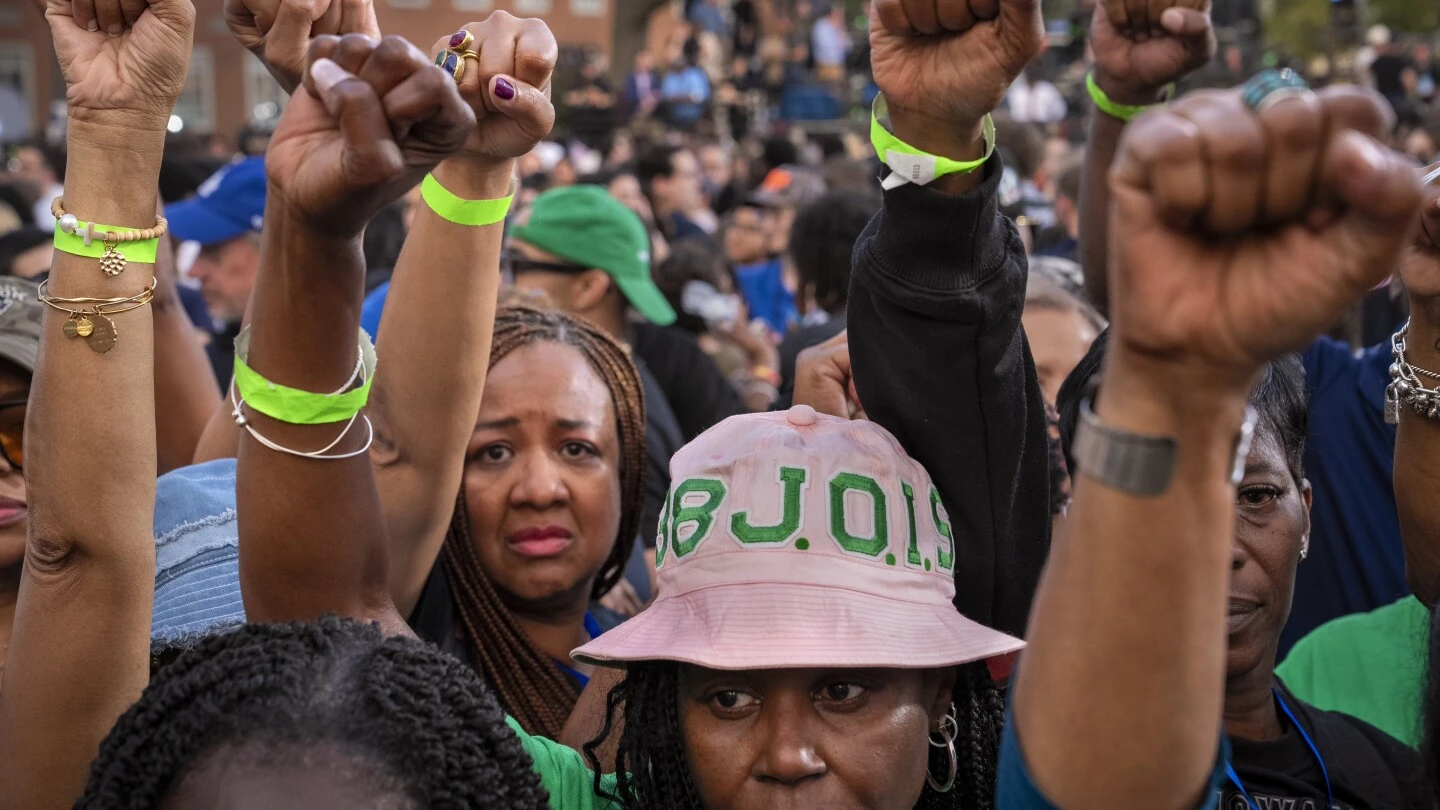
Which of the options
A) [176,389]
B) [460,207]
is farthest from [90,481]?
[176,389]

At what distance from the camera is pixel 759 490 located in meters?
1.95

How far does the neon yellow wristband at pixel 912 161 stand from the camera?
1.84 metres

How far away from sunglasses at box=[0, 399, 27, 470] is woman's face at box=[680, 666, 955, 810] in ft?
3.61

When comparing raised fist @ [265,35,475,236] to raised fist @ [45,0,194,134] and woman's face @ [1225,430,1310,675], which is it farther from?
woman's face @ [1225,430,1310,675]

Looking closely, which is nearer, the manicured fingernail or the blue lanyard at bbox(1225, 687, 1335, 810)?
the manicured fingernail

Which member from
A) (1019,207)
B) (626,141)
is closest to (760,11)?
(626,141)

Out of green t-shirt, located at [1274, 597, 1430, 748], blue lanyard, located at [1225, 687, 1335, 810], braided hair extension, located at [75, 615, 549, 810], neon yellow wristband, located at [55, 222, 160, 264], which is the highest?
neon yellow wristband, located at [55, 222, 160, 264]

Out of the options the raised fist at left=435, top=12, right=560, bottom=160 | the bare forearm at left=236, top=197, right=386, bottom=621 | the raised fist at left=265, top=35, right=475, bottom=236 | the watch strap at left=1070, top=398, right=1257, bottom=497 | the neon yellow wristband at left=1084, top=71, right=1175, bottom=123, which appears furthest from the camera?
the neon yellow wristband at left=1084, top=71, right=1175, bottom=123

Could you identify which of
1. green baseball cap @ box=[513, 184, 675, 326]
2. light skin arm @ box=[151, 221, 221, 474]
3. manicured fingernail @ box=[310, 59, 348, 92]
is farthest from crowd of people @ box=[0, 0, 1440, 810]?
green baseball cap @ box=[513, 184, 675, 326]

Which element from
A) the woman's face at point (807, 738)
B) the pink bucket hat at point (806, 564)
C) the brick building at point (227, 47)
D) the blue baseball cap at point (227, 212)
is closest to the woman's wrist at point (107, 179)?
the pink bucket hat at point (806, 564)

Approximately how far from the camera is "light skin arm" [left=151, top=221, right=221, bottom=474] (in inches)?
119

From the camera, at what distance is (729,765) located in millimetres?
1889

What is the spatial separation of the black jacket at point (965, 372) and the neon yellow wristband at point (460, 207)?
0.55 metres

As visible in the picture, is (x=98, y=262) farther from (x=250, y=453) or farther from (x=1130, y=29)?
(x=1130, y=29)
